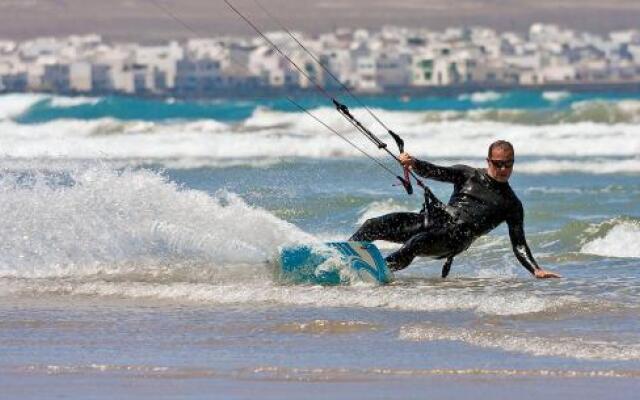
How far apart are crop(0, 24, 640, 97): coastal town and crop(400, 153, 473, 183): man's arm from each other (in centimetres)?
8598

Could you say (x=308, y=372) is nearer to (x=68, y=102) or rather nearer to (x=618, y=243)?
(x=618, y=243)

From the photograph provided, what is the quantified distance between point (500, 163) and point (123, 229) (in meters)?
3.59

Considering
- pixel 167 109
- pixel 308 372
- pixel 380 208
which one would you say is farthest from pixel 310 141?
pixel 167 109

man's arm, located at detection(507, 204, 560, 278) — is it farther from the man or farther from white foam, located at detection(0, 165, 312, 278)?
white foam, located at detection(0, 165, 312, 278)

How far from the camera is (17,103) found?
220 ft

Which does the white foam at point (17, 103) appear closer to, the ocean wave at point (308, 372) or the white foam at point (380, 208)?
the white foam at point (380, 208)

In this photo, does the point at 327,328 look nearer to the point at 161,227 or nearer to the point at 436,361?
the point at 436,361

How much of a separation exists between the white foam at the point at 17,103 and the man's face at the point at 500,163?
183ft

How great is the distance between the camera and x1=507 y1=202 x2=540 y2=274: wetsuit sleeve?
33.3 feet

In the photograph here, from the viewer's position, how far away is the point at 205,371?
7809 mm

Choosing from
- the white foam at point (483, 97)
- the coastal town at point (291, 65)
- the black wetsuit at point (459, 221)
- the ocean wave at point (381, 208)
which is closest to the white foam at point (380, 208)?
the ocean wave at point (381, 208)

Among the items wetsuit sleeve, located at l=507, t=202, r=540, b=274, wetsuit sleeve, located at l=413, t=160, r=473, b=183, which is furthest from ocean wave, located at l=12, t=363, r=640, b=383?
wetsuit sleeve, located at l=507, t=202, r=540, b=274

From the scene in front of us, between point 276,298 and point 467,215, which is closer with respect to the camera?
point 276,298

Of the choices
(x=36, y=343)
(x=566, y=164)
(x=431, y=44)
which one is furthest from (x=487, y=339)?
(x=431, y=44)
